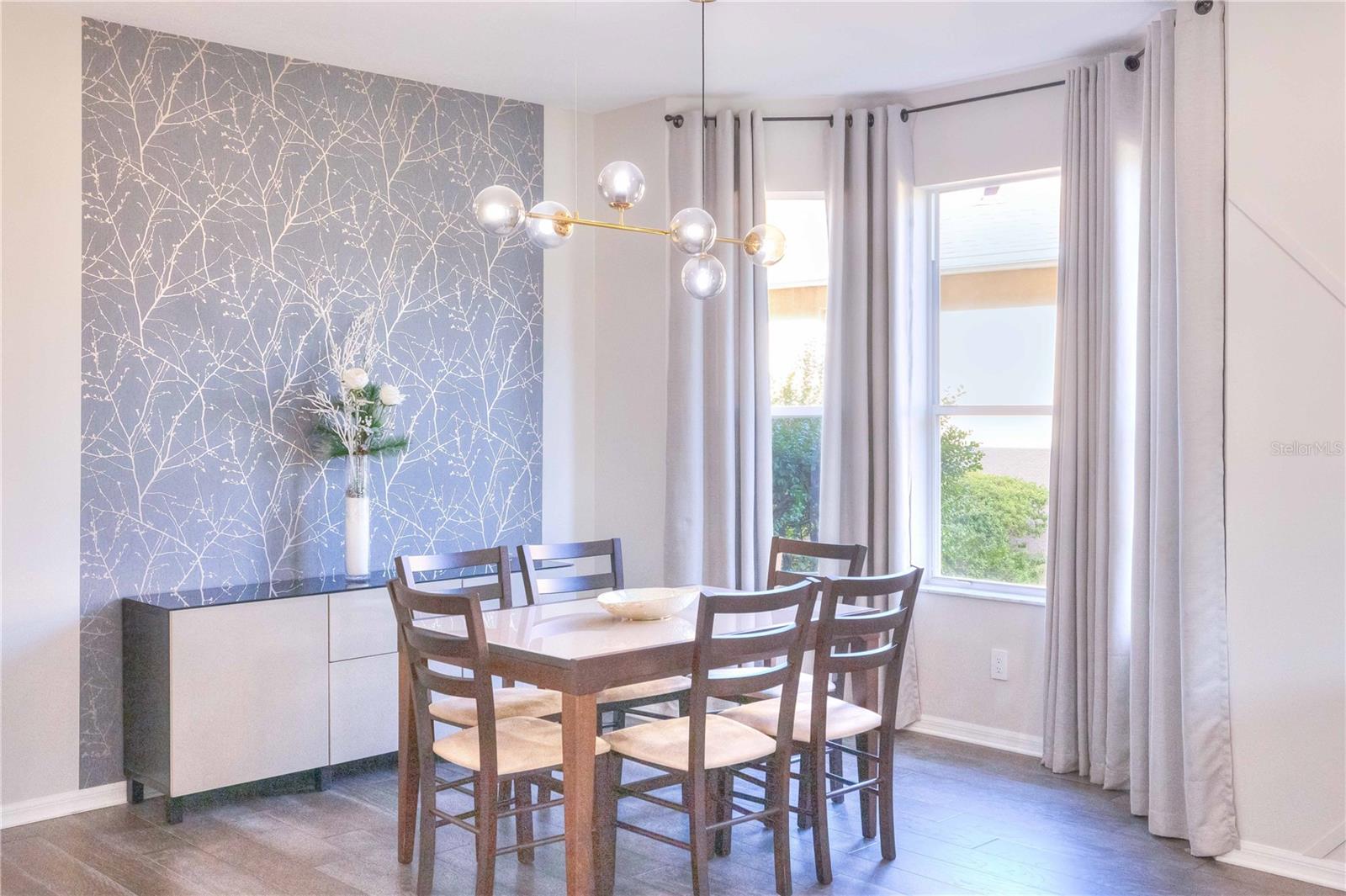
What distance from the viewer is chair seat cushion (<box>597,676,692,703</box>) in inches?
149

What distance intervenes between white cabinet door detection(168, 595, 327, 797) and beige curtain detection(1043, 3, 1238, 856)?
2.81 metres

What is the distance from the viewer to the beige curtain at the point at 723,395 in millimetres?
5176

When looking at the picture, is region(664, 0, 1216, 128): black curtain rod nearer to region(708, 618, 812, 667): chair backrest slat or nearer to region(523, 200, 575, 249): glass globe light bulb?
region(523, 200, 575, 249): glass globe light bulb

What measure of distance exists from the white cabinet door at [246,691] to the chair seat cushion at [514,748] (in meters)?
1.10

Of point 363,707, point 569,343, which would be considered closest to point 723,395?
point 569,343

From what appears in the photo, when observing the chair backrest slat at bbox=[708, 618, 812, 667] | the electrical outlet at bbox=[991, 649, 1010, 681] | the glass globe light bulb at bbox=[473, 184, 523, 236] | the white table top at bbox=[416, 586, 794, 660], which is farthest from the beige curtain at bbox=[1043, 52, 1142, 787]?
the glass globe light bulb at bbox=[473, 184, 523, 236]

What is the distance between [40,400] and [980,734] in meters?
3.84

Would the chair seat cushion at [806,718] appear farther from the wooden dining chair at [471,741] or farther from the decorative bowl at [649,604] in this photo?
the wooden dining chair at [471,741]

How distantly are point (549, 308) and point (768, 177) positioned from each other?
120 centimetres

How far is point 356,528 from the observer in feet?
15.1

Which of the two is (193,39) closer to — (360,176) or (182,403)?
(360,176)

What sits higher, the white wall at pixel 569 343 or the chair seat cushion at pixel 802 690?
the white wall at pixel 569 343

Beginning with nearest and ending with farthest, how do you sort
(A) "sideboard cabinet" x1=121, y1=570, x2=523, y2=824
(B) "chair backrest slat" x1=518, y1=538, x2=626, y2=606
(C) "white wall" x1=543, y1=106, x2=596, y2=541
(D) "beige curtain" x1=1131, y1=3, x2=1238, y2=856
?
(D) "beige curtain" x1=1131, y1=3, x2=1238, y2=856 → (A) "sideboard cabinet" x1=121, y1=570, x2=523, y2=824 → (B) "chair backrest slat" x1=518, y1=538, x2=626, y2=606 → (C) "white wall" x1=543, y1=106, x2=596, y2=541

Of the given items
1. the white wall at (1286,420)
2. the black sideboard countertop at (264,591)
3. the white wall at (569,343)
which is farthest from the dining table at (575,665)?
the white wall at (569,343)
